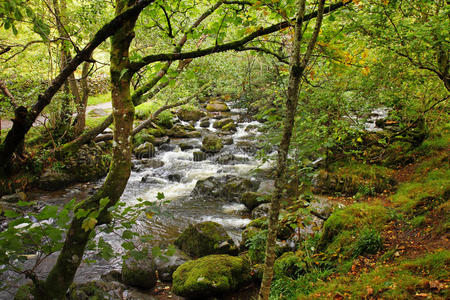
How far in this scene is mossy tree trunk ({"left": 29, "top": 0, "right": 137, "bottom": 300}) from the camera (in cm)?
258

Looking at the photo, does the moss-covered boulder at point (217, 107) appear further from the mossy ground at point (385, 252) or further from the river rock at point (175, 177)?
the mossy ground at point (385, 252)

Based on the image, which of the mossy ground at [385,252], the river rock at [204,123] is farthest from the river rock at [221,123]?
the mossy ground at [385,252]

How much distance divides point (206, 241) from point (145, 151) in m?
9.41

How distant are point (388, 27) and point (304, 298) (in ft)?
14.8

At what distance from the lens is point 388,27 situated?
13.8ft

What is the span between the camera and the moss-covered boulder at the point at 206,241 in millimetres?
6100

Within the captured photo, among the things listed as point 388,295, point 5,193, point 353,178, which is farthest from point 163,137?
point 388,295

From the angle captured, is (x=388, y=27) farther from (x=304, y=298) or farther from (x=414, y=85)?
(x=304, y=298)

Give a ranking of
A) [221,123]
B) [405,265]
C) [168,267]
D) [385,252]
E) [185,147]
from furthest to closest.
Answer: [221,123] < [185,147] < [168,267] < [385,252] < [405,265]

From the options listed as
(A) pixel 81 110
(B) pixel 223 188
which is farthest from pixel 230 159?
(A) pixel 81 110

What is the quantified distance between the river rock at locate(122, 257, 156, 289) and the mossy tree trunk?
281 centimetres

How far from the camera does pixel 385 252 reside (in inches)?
150

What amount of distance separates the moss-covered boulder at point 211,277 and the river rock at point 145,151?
10079mm

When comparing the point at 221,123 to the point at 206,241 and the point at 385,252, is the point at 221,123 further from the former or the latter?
the point at 385,252
